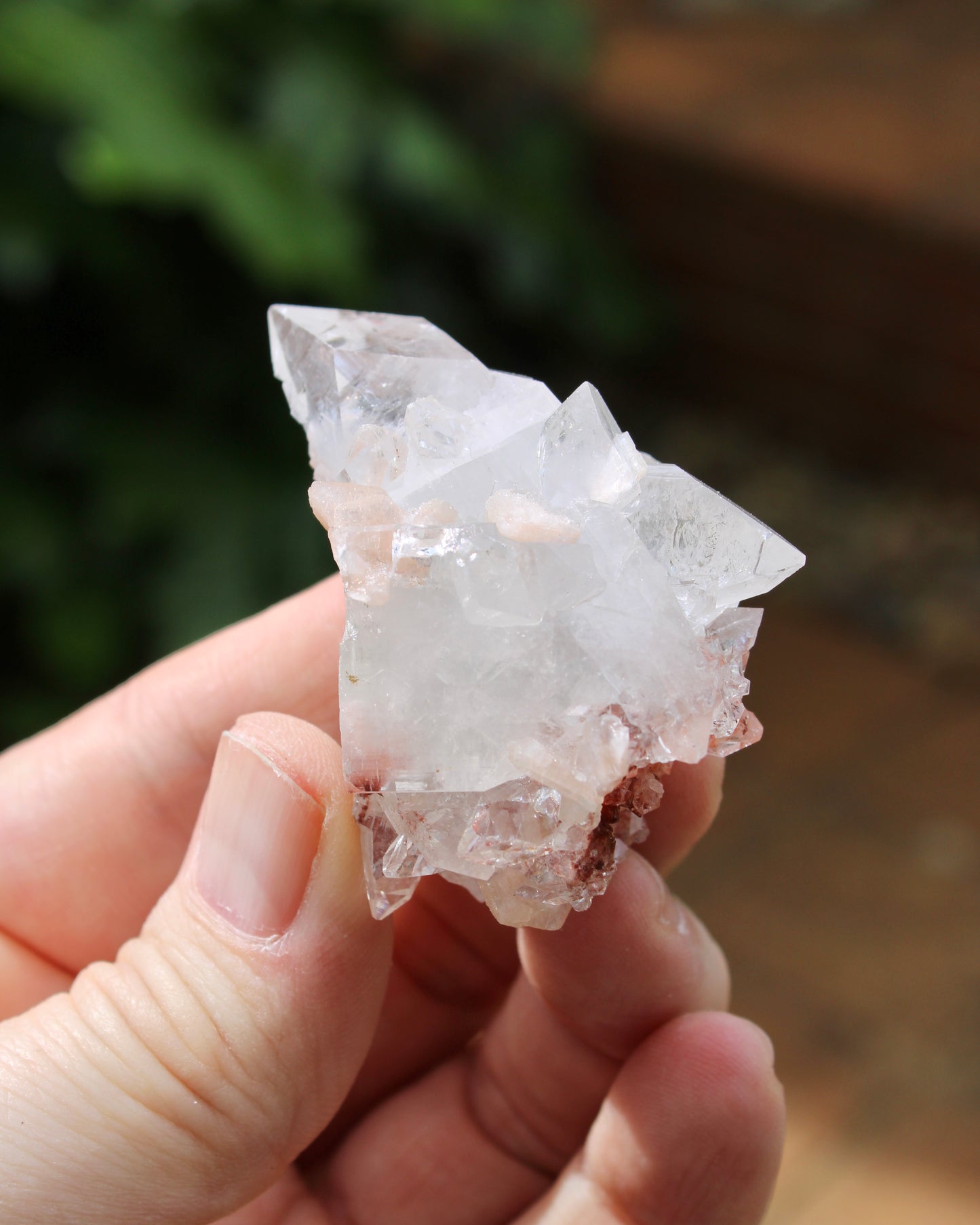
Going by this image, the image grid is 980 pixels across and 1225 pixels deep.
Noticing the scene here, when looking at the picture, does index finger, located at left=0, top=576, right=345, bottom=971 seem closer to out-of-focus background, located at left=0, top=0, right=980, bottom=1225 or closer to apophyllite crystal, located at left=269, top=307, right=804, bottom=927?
apophyllite crystal, located at left=269, top=307, right=804, bottom=927

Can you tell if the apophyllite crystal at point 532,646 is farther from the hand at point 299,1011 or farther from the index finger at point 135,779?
the index finger at point 135,779

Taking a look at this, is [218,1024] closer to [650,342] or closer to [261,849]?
[261,849]

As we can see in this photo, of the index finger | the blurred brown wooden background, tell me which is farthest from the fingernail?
the blurred brown wooden background

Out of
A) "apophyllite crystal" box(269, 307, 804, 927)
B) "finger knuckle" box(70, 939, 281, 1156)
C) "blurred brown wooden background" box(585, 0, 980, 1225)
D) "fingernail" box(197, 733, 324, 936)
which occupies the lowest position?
"blurred brown wooden background" box(585, 0, 980, 1225)

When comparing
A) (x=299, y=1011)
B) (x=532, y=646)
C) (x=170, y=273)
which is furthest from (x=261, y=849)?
(x=170, y=273)

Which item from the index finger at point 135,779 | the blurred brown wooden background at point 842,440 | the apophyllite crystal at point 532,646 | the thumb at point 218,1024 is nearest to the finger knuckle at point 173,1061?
the thumb at point 218,1024

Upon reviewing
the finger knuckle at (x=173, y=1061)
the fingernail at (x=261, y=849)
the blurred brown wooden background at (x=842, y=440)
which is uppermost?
the fingernail at (x=261, y=849)
